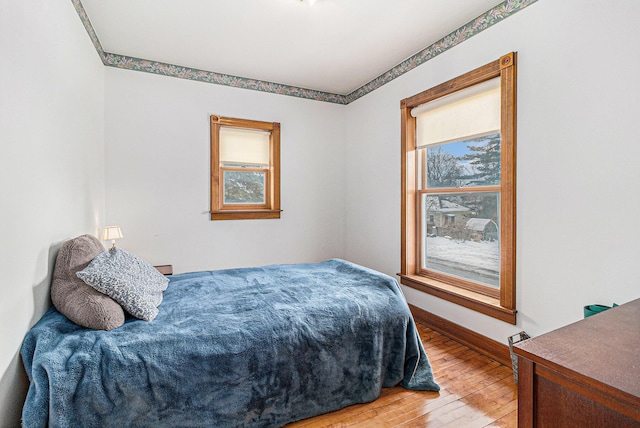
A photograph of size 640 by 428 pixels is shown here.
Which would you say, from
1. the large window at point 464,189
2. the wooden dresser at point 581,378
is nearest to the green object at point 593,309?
the large window at point 464,189

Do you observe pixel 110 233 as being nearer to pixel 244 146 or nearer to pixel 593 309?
pixel 244 146

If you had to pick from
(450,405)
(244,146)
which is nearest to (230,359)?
(450,405)

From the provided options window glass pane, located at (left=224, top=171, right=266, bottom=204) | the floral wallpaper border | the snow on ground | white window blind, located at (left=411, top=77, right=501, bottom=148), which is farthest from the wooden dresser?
window glass pane, located at (left=224, top=171, right=266, bottom=204)

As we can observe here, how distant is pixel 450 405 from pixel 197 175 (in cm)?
324

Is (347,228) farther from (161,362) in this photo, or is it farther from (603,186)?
(161,362)

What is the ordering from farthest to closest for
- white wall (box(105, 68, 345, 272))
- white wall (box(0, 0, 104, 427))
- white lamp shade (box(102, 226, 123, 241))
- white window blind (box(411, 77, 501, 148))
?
white wall (box(105, 68, 345, 272)) → white lamp shade (box(102, 226, 123, 241)) → white window blind (box(411, 77, 501, 148)) → white wall (box(0, 0, 104, 427))

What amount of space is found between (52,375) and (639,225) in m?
2.91

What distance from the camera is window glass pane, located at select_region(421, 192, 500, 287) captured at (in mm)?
2686

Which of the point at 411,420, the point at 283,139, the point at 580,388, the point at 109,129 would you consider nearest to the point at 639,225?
the point at 580,388

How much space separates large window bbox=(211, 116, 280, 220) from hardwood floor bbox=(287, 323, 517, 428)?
2546 millimetres

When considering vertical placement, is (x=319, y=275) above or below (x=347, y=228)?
below

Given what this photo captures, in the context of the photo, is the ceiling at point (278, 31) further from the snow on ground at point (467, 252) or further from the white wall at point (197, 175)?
the snow on ground at point (467, 252)

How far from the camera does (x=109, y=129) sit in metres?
3.26

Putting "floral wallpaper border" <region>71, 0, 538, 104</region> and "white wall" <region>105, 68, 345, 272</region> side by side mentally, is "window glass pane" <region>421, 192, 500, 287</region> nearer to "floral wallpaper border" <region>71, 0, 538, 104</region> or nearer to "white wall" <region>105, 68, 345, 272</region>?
"floral wallpaper border" <region>71, 0, 538, 104</region>
